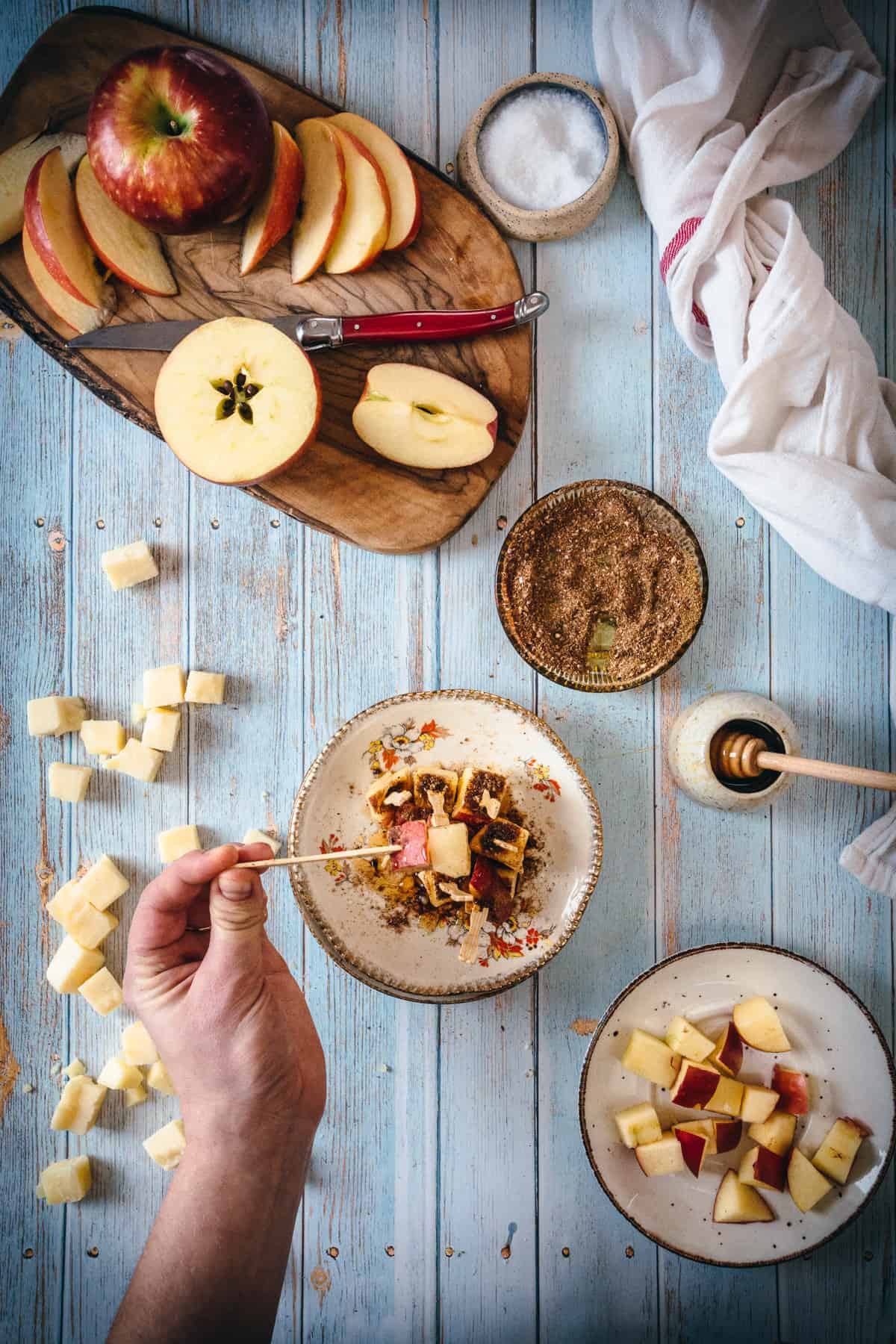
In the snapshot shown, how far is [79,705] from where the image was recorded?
4.48 ft

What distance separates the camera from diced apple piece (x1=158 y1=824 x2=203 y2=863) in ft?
4.42

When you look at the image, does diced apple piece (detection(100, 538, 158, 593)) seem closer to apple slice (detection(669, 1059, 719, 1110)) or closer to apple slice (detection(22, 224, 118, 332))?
apple slice (detection(22, 224, 118, 332))

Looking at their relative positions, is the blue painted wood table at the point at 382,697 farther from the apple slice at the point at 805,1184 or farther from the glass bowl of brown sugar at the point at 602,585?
the apple slice at the point at 805,1184

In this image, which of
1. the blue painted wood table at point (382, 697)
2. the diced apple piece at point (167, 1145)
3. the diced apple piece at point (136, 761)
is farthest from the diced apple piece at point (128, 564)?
the diced apple piece at point (167, 1145)

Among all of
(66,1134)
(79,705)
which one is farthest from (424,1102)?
(79,705)

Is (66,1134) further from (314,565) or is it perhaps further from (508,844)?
(314,565)

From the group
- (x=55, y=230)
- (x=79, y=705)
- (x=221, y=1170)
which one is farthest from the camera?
(x=79, y=705)

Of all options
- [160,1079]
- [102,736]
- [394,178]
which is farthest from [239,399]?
[160,1079]

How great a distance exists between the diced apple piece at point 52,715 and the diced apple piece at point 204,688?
18 centimetres

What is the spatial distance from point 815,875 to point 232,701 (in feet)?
3.22

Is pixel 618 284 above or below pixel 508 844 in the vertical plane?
above

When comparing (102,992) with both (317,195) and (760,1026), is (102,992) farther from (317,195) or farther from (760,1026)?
(317,195)

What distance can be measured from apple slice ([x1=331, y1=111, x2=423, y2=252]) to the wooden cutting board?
0.03 m

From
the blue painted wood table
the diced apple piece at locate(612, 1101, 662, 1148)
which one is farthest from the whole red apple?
the diced apple piece at locate(612, 1101, 662, 1148)
